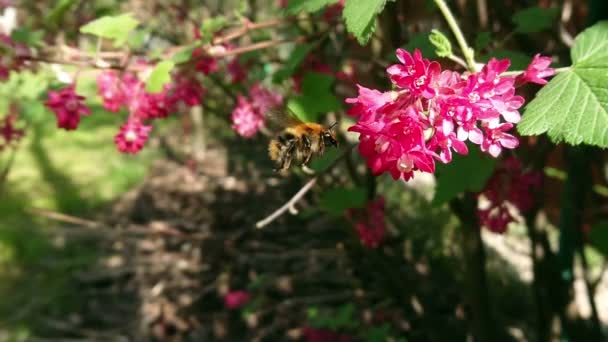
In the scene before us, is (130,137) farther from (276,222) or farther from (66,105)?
(276,222)

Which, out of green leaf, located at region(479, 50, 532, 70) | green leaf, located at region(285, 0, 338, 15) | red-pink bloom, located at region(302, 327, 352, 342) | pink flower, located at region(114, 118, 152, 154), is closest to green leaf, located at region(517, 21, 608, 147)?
green leaf, located at region(479, 50, 532, 70)

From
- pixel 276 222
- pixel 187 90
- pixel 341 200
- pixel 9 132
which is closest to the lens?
pixel 187 90

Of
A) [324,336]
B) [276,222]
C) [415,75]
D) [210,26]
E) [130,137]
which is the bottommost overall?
[324,336]

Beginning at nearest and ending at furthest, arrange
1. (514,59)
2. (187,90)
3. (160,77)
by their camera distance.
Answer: (514,59) < (160,77) < (187,90)

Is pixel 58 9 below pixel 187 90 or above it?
above

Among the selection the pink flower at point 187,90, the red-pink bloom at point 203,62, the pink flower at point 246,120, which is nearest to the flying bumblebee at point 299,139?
the red-pink bloom at point 203,62


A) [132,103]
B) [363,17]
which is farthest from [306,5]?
[132,103]

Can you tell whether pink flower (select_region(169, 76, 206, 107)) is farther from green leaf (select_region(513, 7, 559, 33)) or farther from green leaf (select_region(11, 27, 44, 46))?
green leaf (select_region(513, 7, 559, 33))

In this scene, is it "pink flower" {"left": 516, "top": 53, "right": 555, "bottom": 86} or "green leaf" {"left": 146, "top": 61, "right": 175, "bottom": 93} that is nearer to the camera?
"pink flower" {"left": 516, "top": 53, "right": 555, "bottom": 86}
